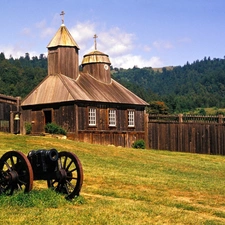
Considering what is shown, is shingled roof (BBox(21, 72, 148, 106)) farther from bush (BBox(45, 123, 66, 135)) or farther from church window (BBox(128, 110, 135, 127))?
bush (BBox(45, 123, 66, 135))

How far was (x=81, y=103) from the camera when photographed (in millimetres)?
31781

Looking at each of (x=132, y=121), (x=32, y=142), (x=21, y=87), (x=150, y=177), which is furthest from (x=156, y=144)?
(x=21, y=87)

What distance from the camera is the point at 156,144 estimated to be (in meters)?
34.3

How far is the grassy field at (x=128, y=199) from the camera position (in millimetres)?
9008

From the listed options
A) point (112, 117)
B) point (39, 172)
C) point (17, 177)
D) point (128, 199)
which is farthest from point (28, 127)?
point (17, 177)

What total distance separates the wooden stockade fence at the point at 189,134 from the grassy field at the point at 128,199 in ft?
32.3

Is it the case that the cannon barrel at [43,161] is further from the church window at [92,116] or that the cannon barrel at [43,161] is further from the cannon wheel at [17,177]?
the church window at [92,116]

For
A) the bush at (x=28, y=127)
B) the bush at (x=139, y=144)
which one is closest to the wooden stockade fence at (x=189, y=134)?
the bush at (x=139, y=144)

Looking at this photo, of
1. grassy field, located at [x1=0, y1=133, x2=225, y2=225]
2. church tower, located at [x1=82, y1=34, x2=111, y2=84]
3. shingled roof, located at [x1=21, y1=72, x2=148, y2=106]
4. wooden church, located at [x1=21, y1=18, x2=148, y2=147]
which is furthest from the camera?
church tower, located at [x1=82, y1=34, x2=111, y2=84]

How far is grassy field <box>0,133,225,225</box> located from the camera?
29.6ft

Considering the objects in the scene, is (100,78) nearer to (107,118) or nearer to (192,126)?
(107,118)

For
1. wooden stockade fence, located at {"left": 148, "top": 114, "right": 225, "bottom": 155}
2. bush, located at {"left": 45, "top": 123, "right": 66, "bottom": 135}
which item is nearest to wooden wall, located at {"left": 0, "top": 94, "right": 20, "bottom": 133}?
bush, located at {"left": 45, "top": 123, "right": 66, "bottom": 135}

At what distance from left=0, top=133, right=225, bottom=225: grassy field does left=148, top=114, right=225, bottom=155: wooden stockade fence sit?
32.3 ft

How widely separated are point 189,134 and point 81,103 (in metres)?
8.16
